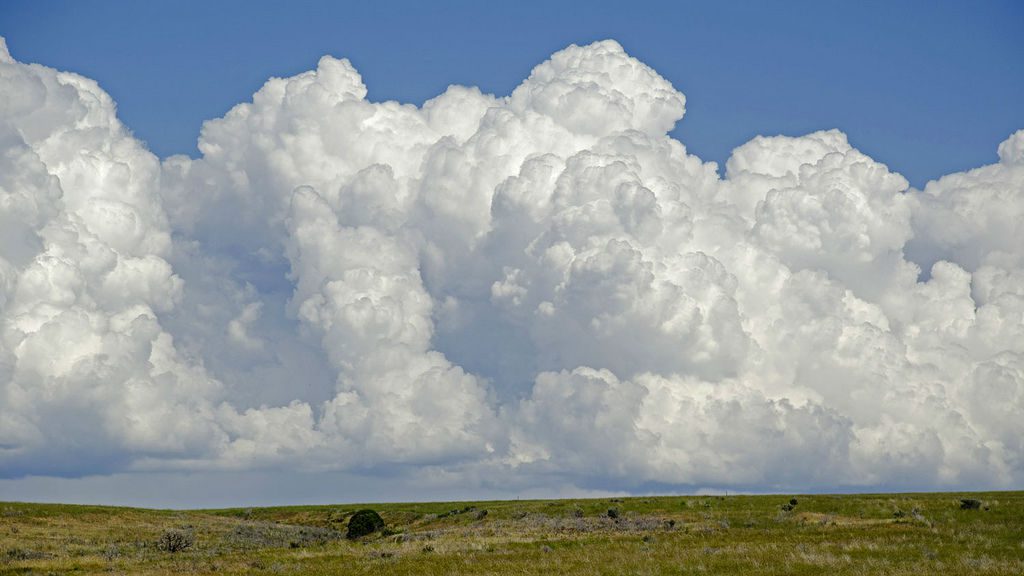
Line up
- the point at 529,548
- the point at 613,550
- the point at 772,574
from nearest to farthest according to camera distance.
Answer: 1. the point at 772,574
2. the point at 613,550
3. the point at 529,548

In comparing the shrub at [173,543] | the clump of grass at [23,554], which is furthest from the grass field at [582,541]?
the shrub at [173,543]

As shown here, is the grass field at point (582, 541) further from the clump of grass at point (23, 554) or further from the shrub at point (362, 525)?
the shrub at point (362, 525)

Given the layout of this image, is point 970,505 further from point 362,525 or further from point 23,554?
point 23,554

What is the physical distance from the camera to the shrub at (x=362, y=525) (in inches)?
2995

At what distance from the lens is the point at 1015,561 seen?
41.9m

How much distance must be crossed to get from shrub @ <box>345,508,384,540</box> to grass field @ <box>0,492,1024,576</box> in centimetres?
167

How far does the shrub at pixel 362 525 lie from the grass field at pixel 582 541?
1666 millimetres

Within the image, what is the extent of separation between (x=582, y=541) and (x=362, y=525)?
23.9 meters

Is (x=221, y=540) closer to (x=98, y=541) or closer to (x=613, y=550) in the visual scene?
(x=98, y=541)

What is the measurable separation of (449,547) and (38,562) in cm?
2246

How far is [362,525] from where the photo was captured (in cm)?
7700

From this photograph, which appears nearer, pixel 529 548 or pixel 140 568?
pixel 140 568

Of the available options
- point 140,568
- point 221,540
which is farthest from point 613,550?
point 221,540

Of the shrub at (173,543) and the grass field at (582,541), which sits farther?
the shrub at (173,543)
